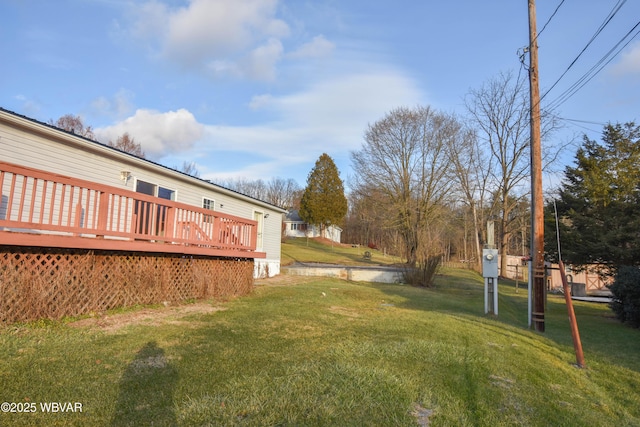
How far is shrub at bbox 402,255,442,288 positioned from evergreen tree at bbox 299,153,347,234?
28.3 meters

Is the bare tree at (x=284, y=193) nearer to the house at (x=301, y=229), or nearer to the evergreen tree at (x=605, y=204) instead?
the house at (x=301, y=229)

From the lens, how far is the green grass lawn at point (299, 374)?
2875mm

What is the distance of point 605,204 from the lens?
14.0 m

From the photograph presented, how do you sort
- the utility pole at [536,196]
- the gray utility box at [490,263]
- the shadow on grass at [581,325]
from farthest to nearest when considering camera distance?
the gray utility box at [490,263] → the utility pole at [536,196] → the shadow on grass at [581,325]

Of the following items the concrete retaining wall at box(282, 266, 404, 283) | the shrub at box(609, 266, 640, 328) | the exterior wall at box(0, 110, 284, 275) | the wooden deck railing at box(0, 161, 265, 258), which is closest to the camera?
the wooden deck railing at box(0, 161, 265, 258)

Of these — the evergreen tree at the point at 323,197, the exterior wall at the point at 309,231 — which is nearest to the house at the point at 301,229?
the exterior wall at the point at 309,231

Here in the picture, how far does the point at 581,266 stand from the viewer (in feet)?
48.8

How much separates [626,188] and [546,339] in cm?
993

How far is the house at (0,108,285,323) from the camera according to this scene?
519cm

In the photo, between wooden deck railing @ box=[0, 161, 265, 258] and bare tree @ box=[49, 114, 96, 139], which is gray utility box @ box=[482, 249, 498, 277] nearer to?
wooden deck railing @ box=[0, 161, 265, 258]

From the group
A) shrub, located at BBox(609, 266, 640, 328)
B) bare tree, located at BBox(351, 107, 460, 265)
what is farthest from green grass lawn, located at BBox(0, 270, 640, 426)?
bare tree, located at BBox(351, 107, 460, 265)

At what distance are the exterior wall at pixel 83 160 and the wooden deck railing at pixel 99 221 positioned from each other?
1.63 feet

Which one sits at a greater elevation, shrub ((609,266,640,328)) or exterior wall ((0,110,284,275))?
exterior wall ((0,110,284,275))

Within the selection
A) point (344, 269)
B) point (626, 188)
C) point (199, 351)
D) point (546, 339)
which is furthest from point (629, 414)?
point (344, 269)
